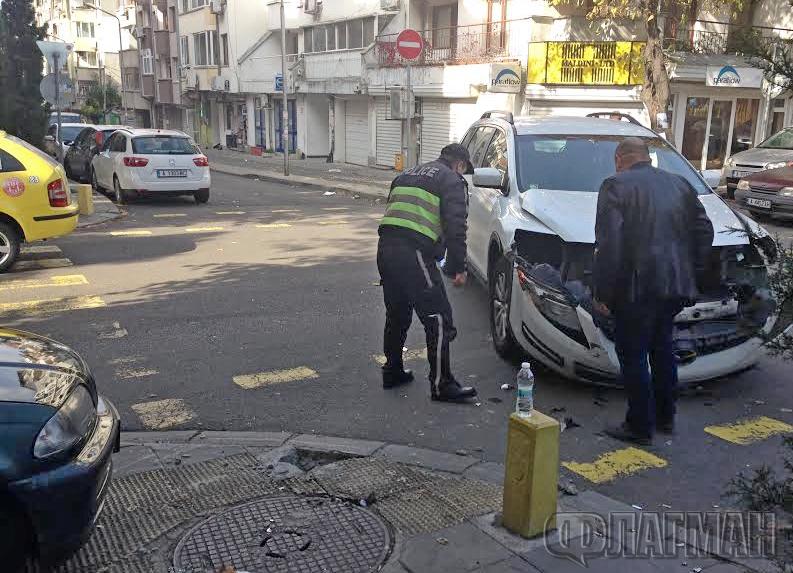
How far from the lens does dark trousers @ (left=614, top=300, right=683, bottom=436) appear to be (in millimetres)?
4633

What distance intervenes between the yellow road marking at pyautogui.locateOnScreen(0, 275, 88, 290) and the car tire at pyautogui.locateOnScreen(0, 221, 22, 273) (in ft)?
1.62

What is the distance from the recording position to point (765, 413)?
→ 17.1 ft

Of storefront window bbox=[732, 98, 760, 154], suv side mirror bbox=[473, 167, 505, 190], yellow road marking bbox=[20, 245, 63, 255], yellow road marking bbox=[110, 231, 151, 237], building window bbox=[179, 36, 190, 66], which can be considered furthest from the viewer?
building window bbox=[179, 36, 190, 66]

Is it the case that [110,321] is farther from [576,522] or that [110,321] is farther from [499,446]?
[576,522]

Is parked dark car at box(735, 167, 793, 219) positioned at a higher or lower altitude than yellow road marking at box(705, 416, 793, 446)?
higher

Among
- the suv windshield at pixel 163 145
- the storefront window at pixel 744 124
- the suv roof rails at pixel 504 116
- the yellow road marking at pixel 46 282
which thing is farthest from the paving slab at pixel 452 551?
the storefront window at pixel 744 124

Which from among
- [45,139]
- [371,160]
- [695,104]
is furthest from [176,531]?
[371,160]

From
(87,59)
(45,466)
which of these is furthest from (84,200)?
(87,59)

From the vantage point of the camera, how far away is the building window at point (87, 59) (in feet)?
253

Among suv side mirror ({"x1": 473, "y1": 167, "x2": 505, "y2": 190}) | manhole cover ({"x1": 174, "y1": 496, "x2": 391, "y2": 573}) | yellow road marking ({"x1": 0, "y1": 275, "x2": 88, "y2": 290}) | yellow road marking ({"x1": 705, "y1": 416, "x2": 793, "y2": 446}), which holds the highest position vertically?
suv side mirror ({"x1": 473, "y1": 167, "x2": 505, "y2": 190})

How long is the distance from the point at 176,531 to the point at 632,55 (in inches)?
816

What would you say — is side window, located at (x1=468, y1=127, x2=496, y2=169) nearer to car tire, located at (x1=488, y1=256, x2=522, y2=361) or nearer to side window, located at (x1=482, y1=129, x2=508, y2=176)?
side window, located at (x1=482, y1=129, x2=508, y2=176)

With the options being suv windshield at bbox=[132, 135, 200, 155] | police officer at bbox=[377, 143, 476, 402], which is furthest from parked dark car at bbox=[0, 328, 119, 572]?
Answer: suv windshield at bbox=[132, 135, 200, 155]

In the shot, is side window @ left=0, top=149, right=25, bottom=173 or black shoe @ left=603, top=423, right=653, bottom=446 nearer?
black shoe @ left=603, top=423, right=653, bottom=446
